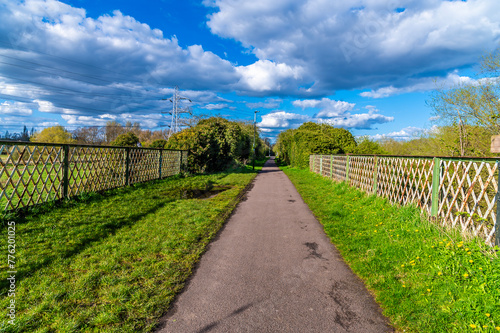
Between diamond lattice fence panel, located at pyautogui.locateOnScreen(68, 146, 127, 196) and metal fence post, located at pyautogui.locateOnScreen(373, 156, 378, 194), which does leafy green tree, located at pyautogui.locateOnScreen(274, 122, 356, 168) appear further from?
diamond lattice fence panel, located at pyautogui.locateOnScreen(68, 146, 127, 196)

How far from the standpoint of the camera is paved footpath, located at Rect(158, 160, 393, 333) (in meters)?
2.70

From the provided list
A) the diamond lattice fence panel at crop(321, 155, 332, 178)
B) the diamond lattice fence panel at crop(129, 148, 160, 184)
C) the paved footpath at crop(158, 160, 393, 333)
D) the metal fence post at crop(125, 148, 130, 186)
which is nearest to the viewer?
the paved footpath at crop(158, 160, 393, 333)

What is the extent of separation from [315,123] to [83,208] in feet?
106

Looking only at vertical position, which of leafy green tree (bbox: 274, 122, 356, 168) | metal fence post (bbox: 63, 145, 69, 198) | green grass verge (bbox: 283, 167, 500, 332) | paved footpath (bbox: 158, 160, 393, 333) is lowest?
paved footpath (bbox: 158, 160, 393, 333)

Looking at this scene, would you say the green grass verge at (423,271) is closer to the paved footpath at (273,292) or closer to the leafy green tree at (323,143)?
the paved footpath at (273,292)

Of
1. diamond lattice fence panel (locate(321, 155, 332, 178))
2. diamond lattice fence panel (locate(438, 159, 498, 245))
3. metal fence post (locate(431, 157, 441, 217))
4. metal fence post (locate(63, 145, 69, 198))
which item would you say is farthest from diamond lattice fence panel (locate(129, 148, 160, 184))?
diamond lattice fence panel (locate(438, 159, 498, 245))

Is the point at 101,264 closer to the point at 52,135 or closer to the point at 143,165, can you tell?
the point at 143,165

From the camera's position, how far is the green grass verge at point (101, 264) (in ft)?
8.89

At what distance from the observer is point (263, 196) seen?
11.3 metres

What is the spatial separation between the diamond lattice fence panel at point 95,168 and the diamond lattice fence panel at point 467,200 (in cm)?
1022

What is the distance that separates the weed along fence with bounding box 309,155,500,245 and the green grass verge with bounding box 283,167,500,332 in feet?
1.18

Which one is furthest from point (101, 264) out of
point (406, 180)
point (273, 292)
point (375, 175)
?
point (375, 175)

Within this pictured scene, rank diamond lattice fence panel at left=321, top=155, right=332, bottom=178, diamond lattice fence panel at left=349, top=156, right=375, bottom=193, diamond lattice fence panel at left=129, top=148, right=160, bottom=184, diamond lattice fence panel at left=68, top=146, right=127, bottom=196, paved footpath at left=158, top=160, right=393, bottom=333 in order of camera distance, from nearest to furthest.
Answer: paved footpath at left=158, top=160, right=393, bottom=333
diamond lattice fence panel at left=68, top=146, right=127, bottom=196
diamond lattice fence panel at left=349, top=156, right=375, bottom=193
diamond lattice fence panel at left=129, top=148, right=160, bottom=184
diamond lattice fence panel at left=321, top=155, right=332, bottom=178

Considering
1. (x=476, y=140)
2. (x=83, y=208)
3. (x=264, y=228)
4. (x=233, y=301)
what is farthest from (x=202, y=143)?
(x=233, y=301)
